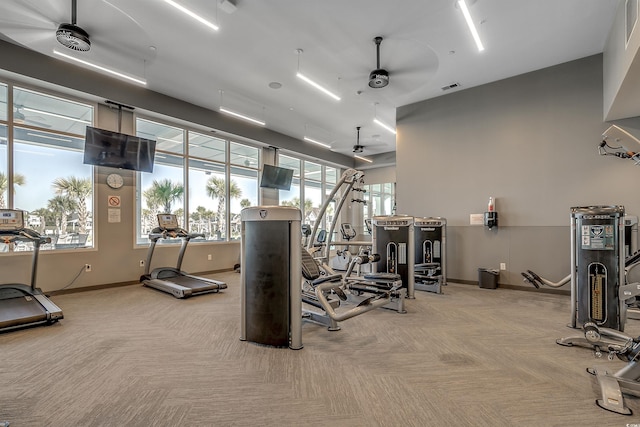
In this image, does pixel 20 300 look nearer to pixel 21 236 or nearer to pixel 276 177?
pixel 21 236

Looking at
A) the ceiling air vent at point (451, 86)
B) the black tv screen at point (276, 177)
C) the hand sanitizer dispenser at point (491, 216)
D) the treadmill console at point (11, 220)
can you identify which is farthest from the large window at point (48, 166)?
the hand sanitizer dispenser at point (491, 216)

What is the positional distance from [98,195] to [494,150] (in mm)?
7772

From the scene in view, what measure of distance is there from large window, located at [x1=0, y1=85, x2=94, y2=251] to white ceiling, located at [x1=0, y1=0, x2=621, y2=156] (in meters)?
1.09

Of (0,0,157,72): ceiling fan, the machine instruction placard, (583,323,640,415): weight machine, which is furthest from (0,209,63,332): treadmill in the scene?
the machine instruction placard

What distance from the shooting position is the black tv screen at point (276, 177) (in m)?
8.80

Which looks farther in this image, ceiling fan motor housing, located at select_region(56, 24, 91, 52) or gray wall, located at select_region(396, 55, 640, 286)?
gray wall, located at select_region(396, 55, 640, 286)

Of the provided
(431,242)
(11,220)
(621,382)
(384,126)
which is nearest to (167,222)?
(11,220)

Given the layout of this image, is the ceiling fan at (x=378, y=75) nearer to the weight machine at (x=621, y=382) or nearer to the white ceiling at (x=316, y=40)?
the white ceiling at (x=316, y=40)

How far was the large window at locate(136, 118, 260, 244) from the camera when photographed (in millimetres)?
6691

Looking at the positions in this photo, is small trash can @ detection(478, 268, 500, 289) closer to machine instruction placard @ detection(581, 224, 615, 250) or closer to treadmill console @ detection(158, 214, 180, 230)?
machine instruction placard @ detection(581, 224, 615, 250)

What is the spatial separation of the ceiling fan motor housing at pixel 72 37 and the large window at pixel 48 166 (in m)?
2.81

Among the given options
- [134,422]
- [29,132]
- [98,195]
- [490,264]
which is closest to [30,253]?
[98,195]

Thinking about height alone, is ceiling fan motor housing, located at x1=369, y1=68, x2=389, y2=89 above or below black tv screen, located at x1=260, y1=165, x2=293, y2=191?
above

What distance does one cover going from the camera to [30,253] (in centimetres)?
500
